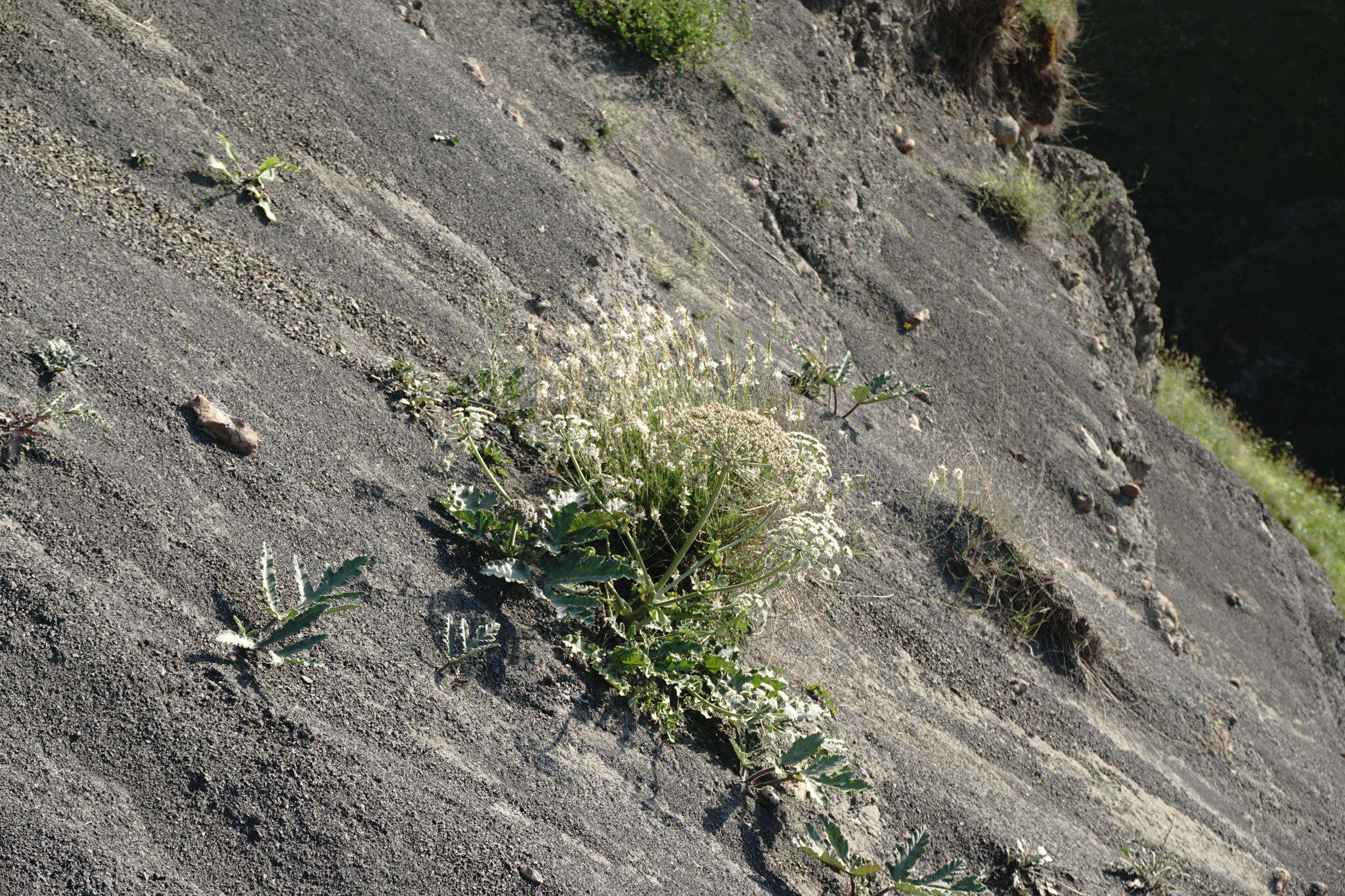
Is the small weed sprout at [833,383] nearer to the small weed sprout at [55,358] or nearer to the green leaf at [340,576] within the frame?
the green leaf at [340,576]

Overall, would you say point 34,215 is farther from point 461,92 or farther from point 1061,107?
point 1061,107

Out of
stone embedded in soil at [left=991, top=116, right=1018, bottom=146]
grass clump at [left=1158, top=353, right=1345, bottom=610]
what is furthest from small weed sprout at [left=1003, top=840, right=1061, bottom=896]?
stone embedded in soil at [left=991, top=116, right=1018, bottom=146]

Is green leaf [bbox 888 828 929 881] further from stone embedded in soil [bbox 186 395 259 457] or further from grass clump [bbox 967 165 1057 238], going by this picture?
grass clump [bbox 967 165 1057 238]

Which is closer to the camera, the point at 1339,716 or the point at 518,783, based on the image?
the point at 518,783

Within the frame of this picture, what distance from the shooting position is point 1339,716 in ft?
20.6

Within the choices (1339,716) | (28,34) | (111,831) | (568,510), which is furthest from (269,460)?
(1339,716)

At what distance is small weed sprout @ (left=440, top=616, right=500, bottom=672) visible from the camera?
264 cm

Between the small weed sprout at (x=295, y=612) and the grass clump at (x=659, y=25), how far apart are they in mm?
4289

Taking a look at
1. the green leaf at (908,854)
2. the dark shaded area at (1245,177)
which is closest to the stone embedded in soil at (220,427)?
the green leaf at (908,854)

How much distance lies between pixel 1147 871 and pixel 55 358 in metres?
4.29

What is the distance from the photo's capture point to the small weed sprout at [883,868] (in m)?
2.76

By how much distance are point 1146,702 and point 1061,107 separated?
6078mm

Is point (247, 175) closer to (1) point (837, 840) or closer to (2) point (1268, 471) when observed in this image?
(1) point (837, 840)

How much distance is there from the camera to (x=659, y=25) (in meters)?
5.71
